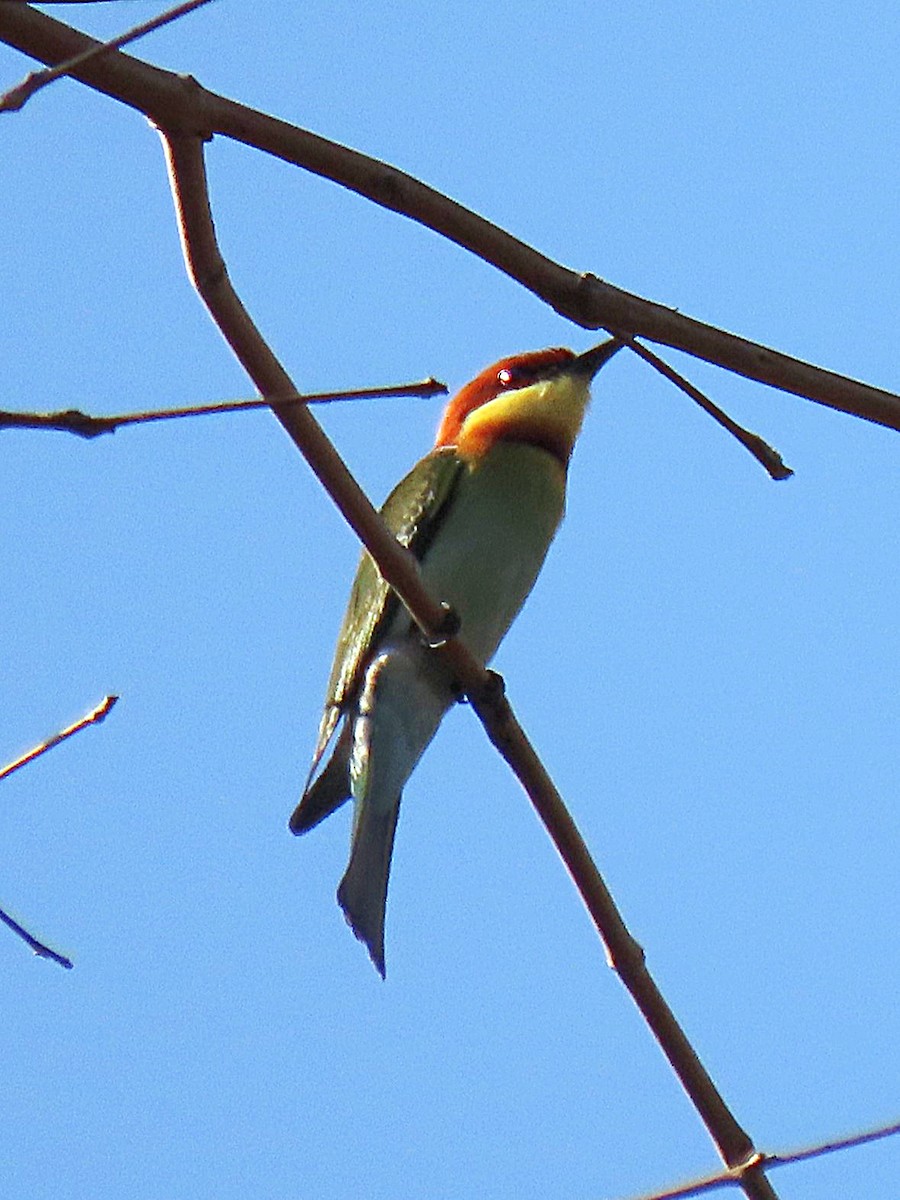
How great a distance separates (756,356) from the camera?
1.86 meters

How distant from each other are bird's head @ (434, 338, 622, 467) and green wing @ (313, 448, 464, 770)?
10 cm

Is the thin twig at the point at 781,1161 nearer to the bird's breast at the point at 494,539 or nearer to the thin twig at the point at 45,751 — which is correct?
the thin twig at the point at 45,751

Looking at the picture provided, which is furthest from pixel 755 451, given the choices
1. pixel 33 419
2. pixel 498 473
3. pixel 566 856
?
pixel 498 473

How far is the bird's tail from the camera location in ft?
10.3

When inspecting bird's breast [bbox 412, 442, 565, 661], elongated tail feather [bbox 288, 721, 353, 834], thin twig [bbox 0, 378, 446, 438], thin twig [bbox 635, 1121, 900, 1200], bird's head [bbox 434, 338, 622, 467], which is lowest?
thin twig [bbox 635, 1121, 900, 1200]

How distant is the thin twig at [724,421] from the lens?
185cm

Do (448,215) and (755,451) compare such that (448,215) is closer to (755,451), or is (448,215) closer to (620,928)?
(755,451)

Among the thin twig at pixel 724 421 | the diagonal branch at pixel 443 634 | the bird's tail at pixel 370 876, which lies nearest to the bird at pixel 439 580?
the bird's tail at pixel 370 876

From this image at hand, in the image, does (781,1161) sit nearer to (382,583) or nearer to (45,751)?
(45,751)

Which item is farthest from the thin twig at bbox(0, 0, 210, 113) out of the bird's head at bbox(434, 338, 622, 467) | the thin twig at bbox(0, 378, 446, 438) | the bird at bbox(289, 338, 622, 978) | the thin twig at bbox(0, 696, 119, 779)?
the bird's head at bbox(434, 338, 622, 467)

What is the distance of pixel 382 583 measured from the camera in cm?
365

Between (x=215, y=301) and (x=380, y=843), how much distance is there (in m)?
1.72

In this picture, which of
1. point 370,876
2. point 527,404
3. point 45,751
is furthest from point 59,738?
point 527,404

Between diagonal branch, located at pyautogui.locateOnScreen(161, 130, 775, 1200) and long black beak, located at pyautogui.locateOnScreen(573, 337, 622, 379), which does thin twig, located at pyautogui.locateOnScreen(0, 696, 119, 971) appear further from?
long black beak, located at pyautogui.locateOnScreen(573, 337, 622, 379)
